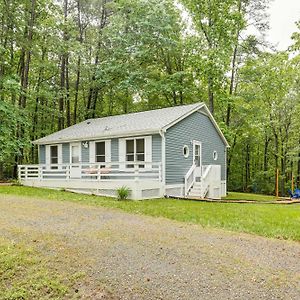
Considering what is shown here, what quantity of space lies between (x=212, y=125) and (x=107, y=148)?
236 inches

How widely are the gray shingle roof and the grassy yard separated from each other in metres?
9.16

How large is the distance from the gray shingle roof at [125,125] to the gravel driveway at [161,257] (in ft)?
22.8

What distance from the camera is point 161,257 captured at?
16.5ft

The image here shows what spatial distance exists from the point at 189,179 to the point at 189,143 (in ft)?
5.66

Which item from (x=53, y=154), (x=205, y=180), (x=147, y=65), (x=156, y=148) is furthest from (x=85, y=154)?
(x=147, y=65)

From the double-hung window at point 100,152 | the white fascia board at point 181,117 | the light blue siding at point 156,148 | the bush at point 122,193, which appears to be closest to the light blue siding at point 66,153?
Result: the double-hung window at point 100,152

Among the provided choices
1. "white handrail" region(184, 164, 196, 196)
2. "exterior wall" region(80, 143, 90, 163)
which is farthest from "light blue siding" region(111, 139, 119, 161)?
"white handrail" region(184, 164, 196, 196)

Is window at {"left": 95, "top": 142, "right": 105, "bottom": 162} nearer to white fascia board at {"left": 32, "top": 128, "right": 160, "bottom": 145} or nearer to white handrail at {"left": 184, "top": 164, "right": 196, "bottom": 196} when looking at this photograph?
white fascia board at {"left": 32, "top": 128, "right": 160, "bottom": 145}

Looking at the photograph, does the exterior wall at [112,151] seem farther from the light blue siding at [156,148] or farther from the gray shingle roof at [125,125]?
the gray shingle roof at [125,125]

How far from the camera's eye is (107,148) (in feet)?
50.9

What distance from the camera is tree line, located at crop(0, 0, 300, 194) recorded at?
2027 centimetres

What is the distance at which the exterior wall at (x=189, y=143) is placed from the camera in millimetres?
14117

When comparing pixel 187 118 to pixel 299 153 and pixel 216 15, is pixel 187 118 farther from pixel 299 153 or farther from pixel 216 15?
pixel 299 153

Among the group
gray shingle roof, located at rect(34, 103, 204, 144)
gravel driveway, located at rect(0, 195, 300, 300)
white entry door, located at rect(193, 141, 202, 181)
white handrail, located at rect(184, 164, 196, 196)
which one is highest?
gray shingle roof, located at rect(34, 103, 204, 144)
